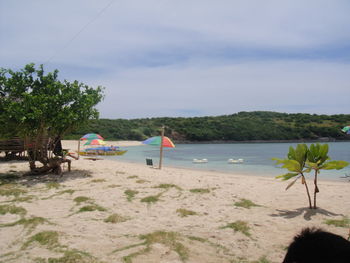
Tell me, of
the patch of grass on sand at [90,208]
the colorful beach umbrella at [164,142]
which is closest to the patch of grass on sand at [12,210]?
the patch of grass on sand at [90,208]

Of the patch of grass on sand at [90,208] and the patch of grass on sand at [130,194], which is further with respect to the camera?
the patch of grass on sand at [130,194]

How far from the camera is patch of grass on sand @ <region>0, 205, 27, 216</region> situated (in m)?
5.58

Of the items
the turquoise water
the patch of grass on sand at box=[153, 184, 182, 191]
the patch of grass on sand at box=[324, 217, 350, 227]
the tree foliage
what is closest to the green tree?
the tree foliage

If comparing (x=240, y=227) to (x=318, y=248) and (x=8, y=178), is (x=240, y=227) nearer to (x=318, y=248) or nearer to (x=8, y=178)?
(x=318, y=248)

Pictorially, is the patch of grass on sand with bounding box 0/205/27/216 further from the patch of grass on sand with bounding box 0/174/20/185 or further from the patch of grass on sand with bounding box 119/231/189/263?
the patch of grass on sand with bounding box 0/174/20/185

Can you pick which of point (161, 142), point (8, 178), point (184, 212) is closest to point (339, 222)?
point (184, 212)

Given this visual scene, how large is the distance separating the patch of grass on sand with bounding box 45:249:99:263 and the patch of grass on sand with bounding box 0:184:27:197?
4.57 meters

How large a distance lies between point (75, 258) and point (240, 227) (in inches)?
107

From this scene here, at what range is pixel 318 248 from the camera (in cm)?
123

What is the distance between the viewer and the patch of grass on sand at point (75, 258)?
3.38 metres

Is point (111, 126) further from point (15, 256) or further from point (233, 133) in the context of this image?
point (15, 256)

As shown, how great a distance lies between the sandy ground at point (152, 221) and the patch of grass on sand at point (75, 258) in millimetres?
12

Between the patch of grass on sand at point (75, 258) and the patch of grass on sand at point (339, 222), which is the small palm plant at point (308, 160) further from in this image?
the patch of grass on sand at point (75, 258)

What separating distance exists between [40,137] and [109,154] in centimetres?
2062
